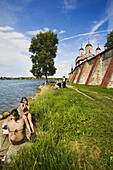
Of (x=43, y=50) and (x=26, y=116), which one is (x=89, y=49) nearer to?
(x=43, y=50)

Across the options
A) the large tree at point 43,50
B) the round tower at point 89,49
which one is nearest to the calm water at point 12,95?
the large tree at point 43,50

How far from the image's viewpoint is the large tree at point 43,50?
25788 millimetres

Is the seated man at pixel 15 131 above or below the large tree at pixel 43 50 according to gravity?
below

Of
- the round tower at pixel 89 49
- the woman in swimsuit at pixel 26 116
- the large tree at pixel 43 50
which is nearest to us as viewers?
the woman in swimsuit at pixel 26 116

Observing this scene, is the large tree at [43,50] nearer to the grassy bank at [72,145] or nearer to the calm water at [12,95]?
the calm water at [12,95]

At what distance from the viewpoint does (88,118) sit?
414 centimetres

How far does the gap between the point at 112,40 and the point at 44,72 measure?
90.5 feet

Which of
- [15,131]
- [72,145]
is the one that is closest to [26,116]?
[15,131]

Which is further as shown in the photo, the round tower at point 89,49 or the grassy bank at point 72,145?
the round tower at point 89,49

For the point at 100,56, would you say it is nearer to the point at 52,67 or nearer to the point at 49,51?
the point at 52,67

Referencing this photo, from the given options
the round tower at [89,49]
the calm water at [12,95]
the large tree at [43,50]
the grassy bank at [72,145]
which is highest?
the round tower at [89,49]

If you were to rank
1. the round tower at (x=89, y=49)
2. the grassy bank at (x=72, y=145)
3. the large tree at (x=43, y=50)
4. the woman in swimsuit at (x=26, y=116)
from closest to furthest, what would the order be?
the grassy bank at (x=72, y=145) < the woman in swimsuit at (x=26, y=116) < the large tree at (x=43, y=50) < the round tower at (x=89, y=49)

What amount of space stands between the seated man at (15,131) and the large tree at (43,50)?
923 inches

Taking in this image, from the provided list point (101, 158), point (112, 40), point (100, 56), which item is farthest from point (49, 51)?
point (101, 158)
